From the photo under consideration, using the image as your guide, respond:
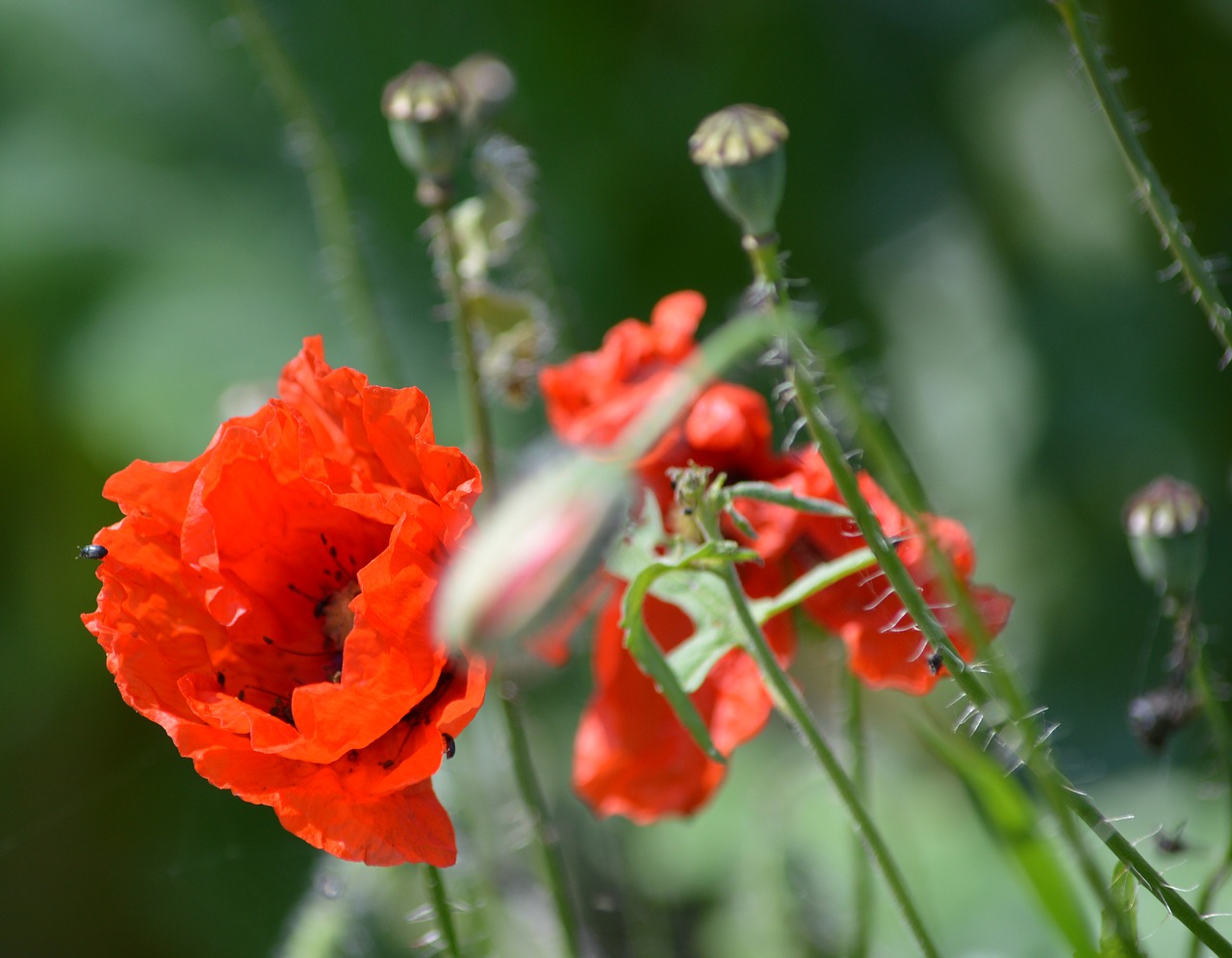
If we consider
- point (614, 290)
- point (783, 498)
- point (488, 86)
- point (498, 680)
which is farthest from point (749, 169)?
point (614, 290)

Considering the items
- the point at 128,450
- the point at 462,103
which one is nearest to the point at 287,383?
the point at 462,103

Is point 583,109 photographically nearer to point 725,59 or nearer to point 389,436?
point 725,59

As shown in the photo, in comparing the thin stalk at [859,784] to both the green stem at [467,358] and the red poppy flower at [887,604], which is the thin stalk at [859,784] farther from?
the green stem at [467,358]

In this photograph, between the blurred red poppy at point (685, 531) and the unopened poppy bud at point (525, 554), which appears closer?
the unopened poppy bud at point (525, 554)

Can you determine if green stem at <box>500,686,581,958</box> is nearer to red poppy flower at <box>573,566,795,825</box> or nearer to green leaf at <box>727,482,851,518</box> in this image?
red poppy flower at <box>573,566,795,825</box>

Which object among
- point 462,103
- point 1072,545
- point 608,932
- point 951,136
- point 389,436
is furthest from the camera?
point 951,136

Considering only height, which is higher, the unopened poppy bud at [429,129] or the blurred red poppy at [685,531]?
the unopened poppy bud at [429,129]

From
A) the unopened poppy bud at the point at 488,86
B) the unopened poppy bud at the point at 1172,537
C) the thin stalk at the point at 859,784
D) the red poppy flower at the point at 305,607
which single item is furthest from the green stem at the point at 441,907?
the unopened poppy bud at the point at 488,86
